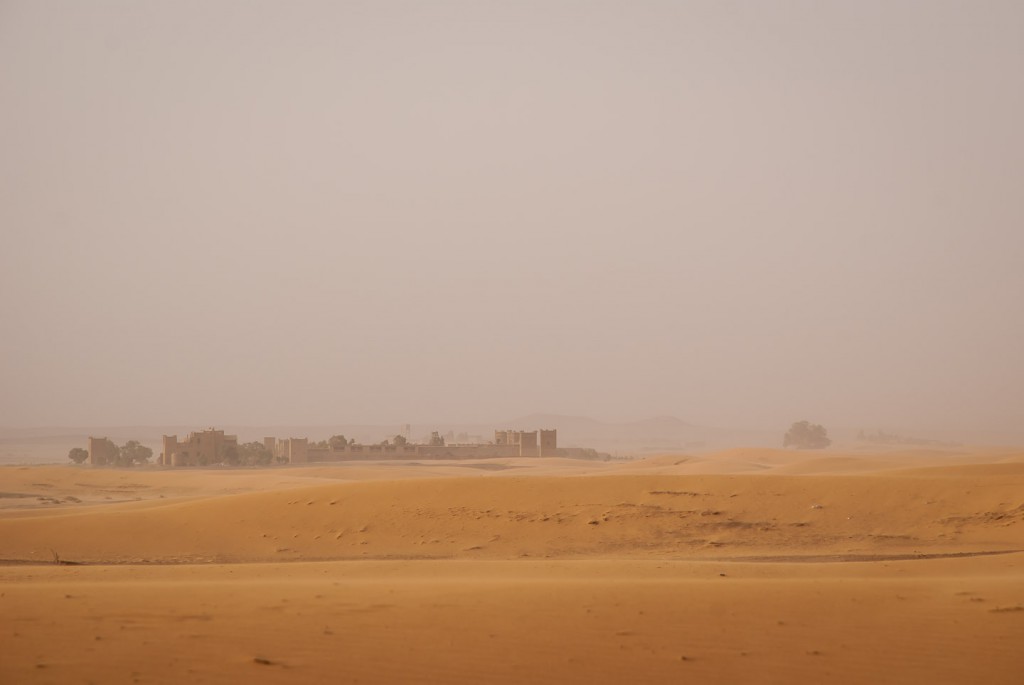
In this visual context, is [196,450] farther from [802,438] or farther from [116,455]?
[802,438]

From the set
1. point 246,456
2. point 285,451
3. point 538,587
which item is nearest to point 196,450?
point 246,456

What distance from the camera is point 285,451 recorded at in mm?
70688

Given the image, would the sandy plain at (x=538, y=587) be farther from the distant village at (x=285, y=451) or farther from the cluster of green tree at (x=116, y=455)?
the cluster of green tree at (x=116, y=455)

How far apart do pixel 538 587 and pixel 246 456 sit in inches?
2274

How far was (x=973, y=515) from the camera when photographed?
71.3 feet

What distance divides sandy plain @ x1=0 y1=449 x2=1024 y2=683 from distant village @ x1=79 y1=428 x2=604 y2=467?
41500 mm

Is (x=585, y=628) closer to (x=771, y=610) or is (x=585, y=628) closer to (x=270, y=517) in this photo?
(x=771, y=610)

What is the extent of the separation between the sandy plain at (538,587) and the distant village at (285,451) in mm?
41500

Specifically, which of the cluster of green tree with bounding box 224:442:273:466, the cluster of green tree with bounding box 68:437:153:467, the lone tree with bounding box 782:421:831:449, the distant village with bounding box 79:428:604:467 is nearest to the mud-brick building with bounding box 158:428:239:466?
the distant village with bounding box 79:428:604:467

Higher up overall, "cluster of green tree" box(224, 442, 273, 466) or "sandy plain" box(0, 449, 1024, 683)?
"cluster of green tree" box(224, 442, 273, 466)

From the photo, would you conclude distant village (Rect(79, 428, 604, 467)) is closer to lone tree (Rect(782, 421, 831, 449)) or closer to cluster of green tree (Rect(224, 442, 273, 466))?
cluster of green tree (Rect(224, 442, 273, 466))

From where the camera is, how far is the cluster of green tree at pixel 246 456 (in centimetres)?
6475

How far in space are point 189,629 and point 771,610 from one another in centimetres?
582

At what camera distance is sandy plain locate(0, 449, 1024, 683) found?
27.9 ft
